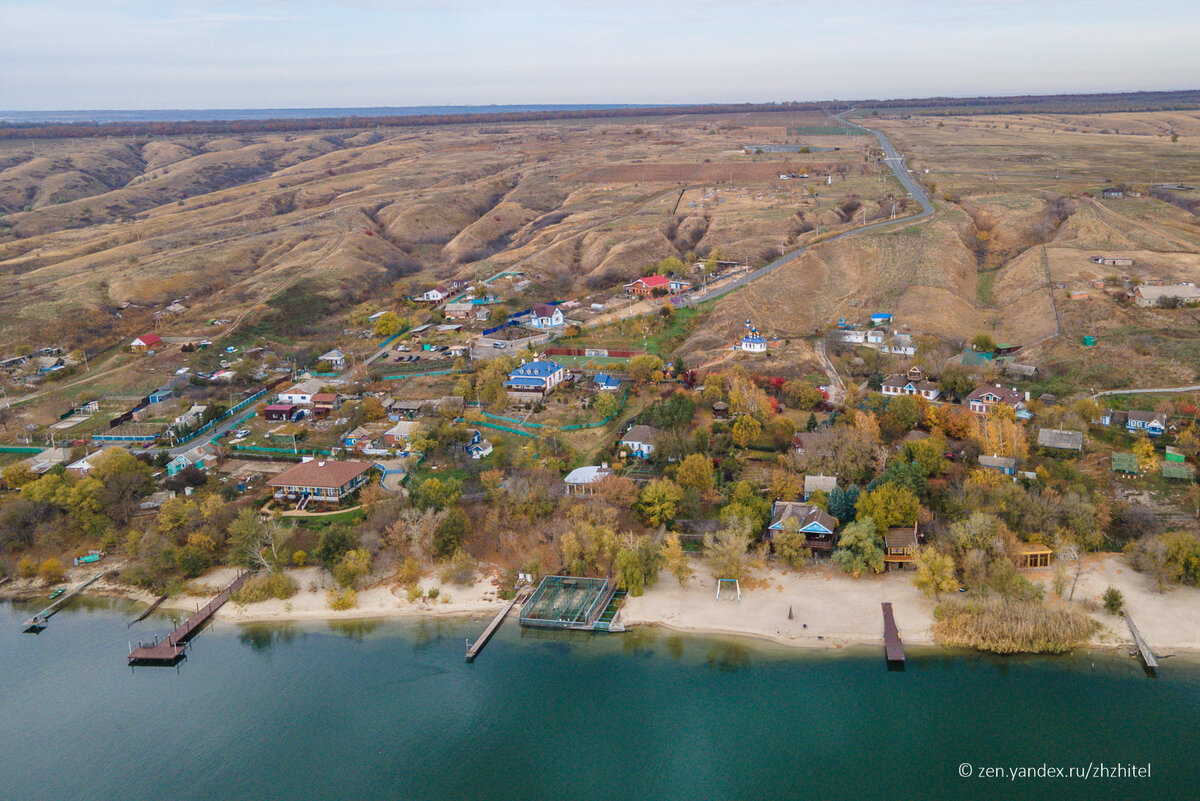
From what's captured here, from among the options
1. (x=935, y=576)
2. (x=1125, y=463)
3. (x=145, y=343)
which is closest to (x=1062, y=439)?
(x=1125, y=463)

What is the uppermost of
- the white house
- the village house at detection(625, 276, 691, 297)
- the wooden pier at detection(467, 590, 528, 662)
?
the village house at detection(625, 276, 691, 297)

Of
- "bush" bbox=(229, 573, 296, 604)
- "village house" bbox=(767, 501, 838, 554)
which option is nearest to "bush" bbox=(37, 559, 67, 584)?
"bush" bbox=(229, 573, 296, 604)

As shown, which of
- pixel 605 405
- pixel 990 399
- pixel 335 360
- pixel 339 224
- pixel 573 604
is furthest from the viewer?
pixel 339 224

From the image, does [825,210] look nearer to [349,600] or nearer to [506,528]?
[506,528]

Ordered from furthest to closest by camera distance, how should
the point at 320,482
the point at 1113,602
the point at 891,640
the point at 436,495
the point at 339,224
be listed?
the point at 339,224
the point at 320,482
the point at 436,495
the point at 1113,602
the point at 891,640

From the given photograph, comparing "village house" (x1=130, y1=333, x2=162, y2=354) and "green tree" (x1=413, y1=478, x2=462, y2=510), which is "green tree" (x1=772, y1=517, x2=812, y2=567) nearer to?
"green tree" (x1=413, y1=478, x2=462, y2=510)

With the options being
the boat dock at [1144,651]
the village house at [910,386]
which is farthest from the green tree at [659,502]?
the village house at [910,386]

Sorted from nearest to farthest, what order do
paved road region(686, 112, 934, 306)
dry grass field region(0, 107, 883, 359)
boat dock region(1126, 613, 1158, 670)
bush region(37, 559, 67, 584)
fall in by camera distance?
boat dock region(1126, 613, 1158, 670)
bush region(37, 559, 67, 584)
paved road region(686, 112, 934, 306)
dry grass field region(0, 107, 883, 359)

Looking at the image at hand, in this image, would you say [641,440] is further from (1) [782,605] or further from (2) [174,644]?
(2) [174,644]
